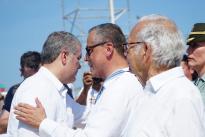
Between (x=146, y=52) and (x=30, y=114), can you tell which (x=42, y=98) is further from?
(x=146, y=52)

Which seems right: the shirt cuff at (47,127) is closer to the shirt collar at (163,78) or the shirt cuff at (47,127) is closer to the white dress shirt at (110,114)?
the white dress shirt at (110,114)

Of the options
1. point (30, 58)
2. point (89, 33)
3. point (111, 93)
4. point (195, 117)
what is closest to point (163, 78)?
point (195, 117)

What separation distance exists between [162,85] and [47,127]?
40.8 inches

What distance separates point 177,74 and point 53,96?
4.34 ft

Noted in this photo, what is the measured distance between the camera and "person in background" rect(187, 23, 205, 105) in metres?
4.61

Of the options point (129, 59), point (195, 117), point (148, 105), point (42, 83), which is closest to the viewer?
point (195, 117)

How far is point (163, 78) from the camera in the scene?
285 cm

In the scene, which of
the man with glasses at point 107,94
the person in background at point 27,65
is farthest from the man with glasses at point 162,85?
the person in background at point 27,65

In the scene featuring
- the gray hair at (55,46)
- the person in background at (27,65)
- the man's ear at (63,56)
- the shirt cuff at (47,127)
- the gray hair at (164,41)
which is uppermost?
the gray hair at (164,41)

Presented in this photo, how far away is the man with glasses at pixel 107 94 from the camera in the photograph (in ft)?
10.9

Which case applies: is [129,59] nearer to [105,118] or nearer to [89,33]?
[105,118]

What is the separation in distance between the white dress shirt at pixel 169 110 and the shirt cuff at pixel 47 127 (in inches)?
28.7

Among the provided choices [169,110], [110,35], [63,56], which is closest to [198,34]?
[110,35]

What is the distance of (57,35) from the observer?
13.2ft
